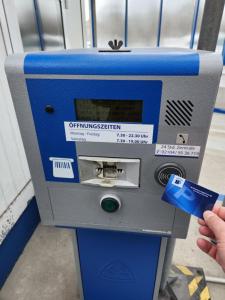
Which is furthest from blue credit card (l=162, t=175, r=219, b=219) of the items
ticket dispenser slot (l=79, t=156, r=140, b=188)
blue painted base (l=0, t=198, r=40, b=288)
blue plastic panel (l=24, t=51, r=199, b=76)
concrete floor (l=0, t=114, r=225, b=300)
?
blue painted base (l=0, t=198, r=40, b=288)

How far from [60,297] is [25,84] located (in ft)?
4.43

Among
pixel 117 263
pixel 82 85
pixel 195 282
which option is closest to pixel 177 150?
pixel 82 85

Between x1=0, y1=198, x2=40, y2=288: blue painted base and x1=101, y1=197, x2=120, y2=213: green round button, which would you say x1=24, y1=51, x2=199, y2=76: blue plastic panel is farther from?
x1=0, y1=198, x2=40, y2=288: blue painted base

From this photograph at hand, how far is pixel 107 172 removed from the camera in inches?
28.2

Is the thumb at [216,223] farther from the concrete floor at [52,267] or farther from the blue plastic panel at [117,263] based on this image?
the concrete floor at [52,267]

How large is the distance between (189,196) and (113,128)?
0.85 feet

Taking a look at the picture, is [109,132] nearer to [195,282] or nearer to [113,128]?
[113,128]

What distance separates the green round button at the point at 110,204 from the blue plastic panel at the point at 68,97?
18cm

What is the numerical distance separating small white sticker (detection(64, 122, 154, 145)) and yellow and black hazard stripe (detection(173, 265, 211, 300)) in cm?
119

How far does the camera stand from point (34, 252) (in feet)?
5.57

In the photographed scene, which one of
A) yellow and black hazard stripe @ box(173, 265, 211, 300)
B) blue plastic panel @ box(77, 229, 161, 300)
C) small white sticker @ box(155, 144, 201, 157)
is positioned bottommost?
yellow and black hazard stripe @ box(173, 265, 211, 300)

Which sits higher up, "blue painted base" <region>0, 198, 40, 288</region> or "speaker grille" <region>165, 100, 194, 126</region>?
"speaker grille" <region>165, 100, 194, 126</region>

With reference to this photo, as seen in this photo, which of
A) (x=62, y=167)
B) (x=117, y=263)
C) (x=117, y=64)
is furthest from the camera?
(x=117, y=263)

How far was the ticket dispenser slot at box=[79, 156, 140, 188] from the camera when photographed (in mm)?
677
